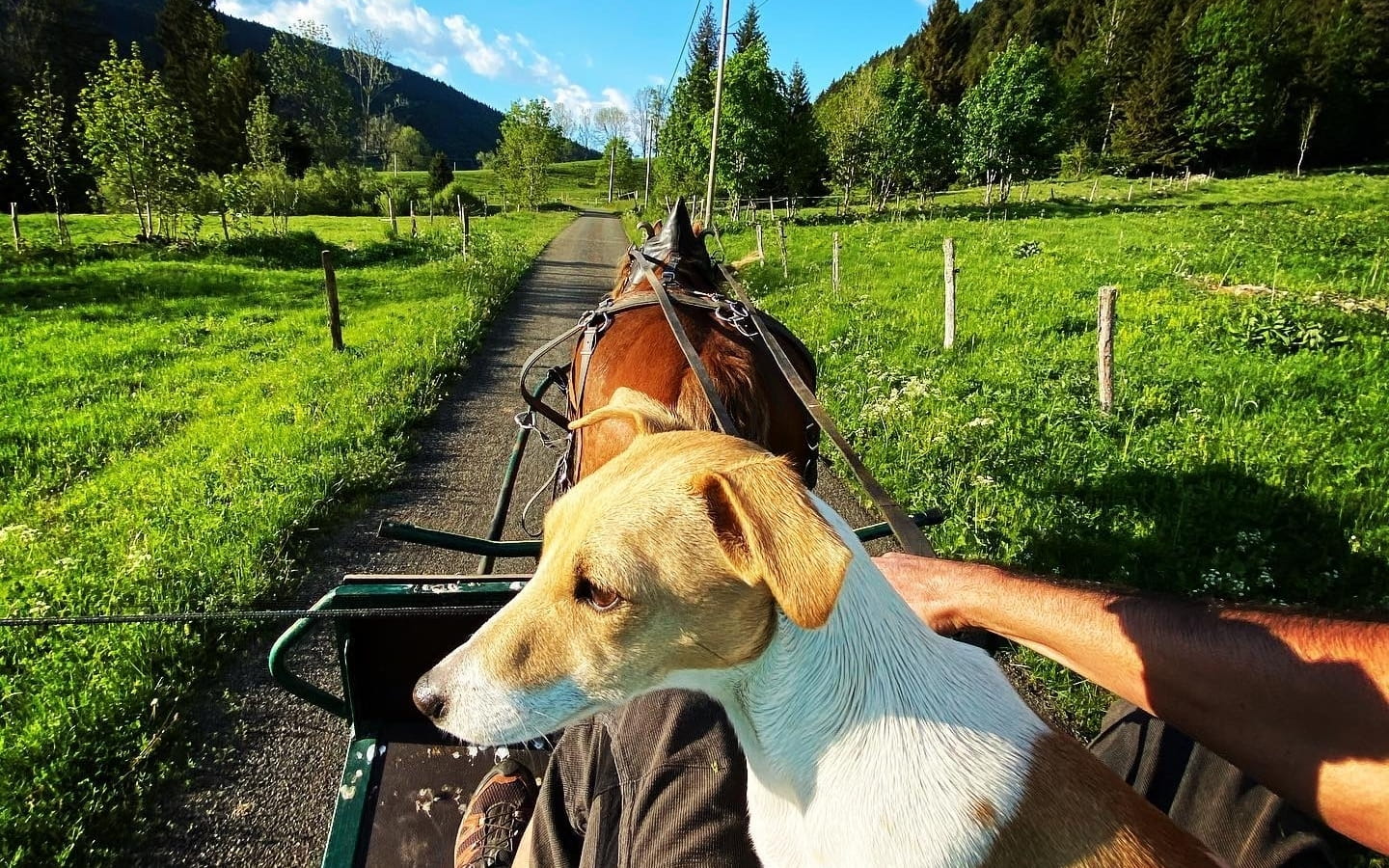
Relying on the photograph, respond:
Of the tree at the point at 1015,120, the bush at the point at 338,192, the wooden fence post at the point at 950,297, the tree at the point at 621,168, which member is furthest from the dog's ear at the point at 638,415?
the tree at the point at 621,168

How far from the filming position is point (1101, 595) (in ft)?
5.85

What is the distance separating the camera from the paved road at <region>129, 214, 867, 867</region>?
277 cm

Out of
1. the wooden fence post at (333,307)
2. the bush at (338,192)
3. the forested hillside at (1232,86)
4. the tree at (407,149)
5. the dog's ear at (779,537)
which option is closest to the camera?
the dog's ear at (779,537)

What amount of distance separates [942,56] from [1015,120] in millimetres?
48061

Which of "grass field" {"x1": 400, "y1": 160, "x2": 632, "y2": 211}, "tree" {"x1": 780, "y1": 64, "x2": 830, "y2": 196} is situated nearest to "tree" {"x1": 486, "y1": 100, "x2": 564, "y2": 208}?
"grass field" {"x1": 400, "y1": 160, "x2": 632, "y2": 211}

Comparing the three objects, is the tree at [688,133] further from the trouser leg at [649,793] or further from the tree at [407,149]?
the tree at [407,149]

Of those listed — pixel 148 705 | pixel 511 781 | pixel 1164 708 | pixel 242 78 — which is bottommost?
pixel 148 705

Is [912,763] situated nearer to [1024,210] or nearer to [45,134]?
[45,134]

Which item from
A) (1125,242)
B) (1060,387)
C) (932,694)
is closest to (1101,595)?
(932,694)

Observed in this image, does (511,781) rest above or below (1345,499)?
below

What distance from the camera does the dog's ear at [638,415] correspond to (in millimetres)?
1950

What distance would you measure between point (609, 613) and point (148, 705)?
3173 mm

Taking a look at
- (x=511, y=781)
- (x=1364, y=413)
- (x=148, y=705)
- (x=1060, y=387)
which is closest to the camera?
(x=511, y=781)

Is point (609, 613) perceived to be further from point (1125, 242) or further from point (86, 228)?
point (86, 228)
